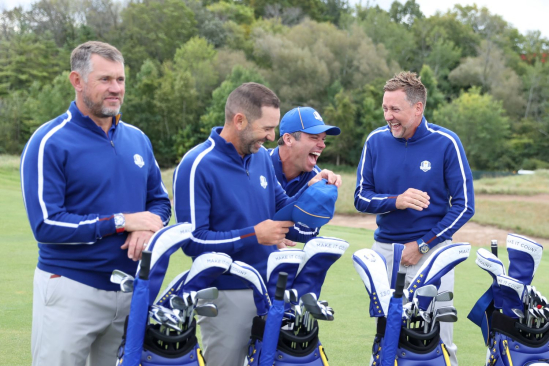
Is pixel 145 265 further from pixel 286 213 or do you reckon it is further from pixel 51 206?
pixel 286 213

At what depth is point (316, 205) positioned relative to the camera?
109 inches

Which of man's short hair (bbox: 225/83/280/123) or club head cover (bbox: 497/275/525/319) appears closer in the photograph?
club head cover (bbox: 497/275/525/319)

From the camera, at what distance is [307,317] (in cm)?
257

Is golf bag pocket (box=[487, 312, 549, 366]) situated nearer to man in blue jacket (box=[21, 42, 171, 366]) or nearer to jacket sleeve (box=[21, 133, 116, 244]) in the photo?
man in blue jacket (box=[21, 42, 171, 366])

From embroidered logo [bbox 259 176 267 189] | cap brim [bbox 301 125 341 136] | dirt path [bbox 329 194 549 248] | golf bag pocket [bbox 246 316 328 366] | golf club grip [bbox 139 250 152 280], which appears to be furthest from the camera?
dirt path [bbox 329 194 549 248]

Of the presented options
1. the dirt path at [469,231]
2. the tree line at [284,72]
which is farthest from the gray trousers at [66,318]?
the tree line at [284,72]

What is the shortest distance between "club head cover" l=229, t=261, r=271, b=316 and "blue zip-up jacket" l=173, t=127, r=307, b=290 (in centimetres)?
30

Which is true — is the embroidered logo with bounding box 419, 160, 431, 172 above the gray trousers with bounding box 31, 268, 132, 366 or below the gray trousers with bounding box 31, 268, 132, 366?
above

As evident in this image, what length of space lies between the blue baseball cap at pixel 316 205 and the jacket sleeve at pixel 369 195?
1106 mm

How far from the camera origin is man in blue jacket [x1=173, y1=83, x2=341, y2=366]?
2.90m

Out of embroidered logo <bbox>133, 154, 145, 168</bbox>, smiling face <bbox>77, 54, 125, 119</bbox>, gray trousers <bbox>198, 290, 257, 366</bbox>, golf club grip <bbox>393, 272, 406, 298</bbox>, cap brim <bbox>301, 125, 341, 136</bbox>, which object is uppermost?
smiling face <bbox>77, 54, 125, 119</bbox>

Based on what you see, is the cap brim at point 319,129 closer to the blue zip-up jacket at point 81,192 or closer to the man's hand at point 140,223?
the blue zip-up jacket at point 81,192

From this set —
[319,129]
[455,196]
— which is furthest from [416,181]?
[319,129]

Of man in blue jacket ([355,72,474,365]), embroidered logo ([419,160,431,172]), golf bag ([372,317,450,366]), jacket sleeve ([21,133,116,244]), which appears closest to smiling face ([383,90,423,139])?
man in blue jacket ([355,72,474,365])
